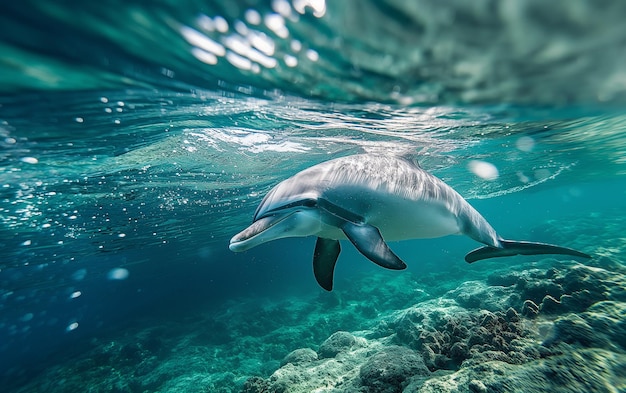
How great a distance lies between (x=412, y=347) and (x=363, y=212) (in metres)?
4.61

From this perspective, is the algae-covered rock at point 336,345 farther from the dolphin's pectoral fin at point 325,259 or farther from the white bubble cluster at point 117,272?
the white bubble cluster at point 117,272

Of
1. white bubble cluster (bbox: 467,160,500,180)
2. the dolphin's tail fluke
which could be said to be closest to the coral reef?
the dolphin's tail fluke

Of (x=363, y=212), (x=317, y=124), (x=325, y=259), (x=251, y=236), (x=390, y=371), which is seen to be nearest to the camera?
(x=251, y=236)

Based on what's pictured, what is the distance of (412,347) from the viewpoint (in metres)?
6.70

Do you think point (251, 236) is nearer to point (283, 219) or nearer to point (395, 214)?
→ point (283, 219)

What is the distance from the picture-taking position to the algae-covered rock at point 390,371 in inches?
171

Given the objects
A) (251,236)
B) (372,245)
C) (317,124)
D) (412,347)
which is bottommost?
(412,347)

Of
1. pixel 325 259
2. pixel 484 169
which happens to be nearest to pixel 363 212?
pixel 325 259

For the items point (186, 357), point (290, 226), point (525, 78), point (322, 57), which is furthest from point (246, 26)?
point (186, 357)

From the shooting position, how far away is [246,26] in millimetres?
4281

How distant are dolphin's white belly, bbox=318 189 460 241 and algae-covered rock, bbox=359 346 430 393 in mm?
1972

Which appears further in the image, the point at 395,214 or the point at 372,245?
the point at 395,214

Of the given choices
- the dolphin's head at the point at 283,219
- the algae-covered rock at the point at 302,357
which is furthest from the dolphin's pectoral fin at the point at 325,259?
the algae-covered rock at the point at 302,357

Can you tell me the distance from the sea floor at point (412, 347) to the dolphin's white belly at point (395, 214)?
6.21 feet
